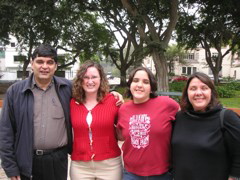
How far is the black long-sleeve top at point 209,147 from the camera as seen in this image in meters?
2.36

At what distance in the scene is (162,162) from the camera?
2.76 m

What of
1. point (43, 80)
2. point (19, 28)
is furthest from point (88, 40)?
point (43, 80)

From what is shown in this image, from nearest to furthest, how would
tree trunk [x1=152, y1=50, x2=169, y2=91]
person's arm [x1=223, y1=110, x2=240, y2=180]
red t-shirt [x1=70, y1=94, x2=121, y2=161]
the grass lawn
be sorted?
person's arm [x1=223, y1=110, x2=240, y2=180] < red t-shirt [x1=70, y1=94, x2=121, y2=161] < the grass lawn < tree trunk [x1=152, y1=50, x2=169, y2=91]

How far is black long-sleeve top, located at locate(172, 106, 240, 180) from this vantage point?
2.36 metres

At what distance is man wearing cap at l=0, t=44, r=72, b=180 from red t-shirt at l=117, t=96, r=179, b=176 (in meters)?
0.68

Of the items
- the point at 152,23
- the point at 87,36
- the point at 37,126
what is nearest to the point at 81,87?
the point at 37,126

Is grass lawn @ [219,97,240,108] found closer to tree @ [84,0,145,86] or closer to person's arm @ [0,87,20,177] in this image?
tree @ [84,0,145,86]

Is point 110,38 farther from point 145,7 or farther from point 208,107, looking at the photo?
point 208,107

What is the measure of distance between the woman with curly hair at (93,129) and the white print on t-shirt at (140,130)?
0.98 ft

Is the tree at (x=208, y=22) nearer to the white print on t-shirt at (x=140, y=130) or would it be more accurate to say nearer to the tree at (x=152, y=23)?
the tree at (x=152, y=23)

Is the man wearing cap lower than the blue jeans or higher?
higher

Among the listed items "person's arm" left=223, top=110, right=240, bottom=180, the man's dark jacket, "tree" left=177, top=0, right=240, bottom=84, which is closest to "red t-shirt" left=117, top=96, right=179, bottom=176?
"person's arm" left=223, top=110, right=240, bottom=180

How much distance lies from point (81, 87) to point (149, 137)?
2.99 ft

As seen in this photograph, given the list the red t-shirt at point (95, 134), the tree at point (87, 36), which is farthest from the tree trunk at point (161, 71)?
the tree at point (87, 36)
